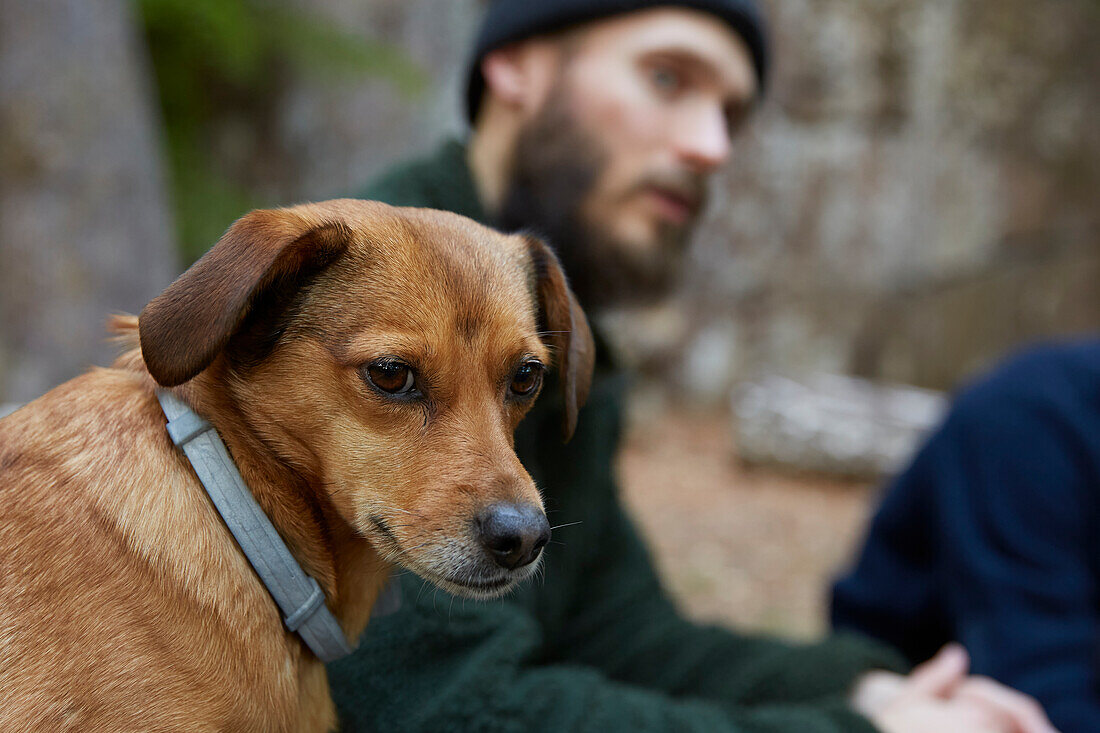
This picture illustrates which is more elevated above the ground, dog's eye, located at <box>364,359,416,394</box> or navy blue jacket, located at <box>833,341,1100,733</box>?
dog's eye, located at <box>364,359,416,394</box>

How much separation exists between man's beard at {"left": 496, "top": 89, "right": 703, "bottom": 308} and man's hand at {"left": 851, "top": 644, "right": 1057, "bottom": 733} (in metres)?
1.42

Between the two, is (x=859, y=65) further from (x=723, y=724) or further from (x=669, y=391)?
(x=723, y=724)

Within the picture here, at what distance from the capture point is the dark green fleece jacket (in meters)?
1.67

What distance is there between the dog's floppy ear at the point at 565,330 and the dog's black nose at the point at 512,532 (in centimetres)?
28

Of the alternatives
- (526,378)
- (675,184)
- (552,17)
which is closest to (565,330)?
(526,378)

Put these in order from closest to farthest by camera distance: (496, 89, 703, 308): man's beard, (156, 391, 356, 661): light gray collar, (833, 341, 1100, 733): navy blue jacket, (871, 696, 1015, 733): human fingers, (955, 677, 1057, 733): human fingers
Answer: (156, 391, 356, 661): light gray collar, (496, 89, 703, 308): man's beard, (871, 696, 1015, 733): human fingers, (955, 677, 1057, 733): human fingers, (833, 341, 1100, 733): navy blue jacket

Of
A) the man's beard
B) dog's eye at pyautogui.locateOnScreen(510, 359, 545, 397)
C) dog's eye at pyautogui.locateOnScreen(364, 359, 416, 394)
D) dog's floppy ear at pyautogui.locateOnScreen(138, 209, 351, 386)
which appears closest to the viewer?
dog's floppy ear at pyautogui.locateOnScreen(138, 209, 351, 386)

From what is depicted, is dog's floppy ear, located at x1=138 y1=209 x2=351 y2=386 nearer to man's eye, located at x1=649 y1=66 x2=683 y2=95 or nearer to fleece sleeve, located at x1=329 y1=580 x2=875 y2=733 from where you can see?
fleece sleeve, located at x1=329 y1=580 x2=875 y2=733

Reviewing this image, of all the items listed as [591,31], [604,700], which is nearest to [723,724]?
[604,700]

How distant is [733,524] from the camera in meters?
8.61

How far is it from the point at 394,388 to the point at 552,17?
1244 millimetres

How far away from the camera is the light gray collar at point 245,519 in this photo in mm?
1308

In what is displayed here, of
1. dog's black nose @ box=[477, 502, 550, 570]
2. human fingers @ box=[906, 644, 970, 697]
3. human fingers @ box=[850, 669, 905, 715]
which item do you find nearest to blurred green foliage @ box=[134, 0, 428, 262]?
dog's black nose @ box=[477, 502, 550, 570]

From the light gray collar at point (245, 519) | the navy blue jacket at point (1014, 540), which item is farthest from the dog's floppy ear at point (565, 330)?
the navy blue jacket at point (1014, 540)
